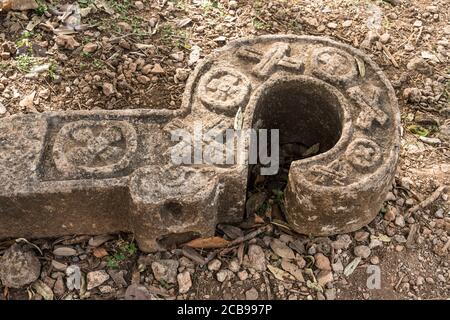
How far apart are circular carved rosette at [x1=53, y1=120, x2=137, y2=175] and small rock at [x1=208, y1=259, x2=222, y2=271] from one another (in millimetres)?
837

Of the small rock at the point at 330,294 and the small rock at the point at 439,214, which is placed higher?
the small rock at the point at 439,214

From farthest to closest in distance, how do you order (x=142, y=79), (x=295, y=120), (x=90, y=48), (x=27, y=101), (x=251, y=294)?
(x=90, y=48) → (x=142, y=79) → (x=27, y=101) → (x=295, y=120) → (x=251, y=294)

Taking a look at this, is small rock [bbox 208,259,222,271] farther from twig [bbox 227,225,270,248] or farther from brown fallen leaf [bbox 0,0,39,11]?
brown fallen leaf [bbox 0,0,39,11]

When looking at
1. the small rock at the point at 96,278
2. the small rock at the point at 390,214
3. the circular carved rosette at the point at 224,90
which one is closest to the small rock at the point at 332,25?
the circular carved rosette at the point at 224,90

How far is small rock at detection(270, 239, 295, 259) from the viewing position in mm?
3562

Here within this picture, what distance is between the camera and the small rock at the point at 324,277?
3.47 metres

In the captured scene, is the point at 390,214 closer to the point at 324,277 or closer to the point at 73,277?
the point at 324,277

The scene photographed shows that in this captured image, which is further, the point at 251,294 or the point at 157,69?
the point at 157,69

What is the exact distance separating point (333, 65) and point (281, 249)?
53.5 inches

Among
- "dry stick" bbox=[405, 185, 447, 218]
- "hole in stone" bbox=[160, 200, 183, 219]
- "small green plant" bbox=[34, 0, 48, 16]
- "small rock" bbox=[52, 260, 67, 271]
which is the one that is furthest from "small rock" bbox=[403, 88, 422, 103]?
"small green plant" bbox=[34, 0, 48, 16]

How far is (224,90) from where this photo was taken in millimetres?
3730

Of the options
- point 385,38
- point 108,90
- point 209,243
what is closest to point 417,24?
point 385,38

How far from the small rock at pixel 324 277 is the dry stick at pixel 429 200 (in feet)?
2.51

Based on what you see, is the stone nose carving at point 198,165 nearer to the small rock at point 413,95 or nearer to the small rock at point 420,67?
the small rock at point 413,95
